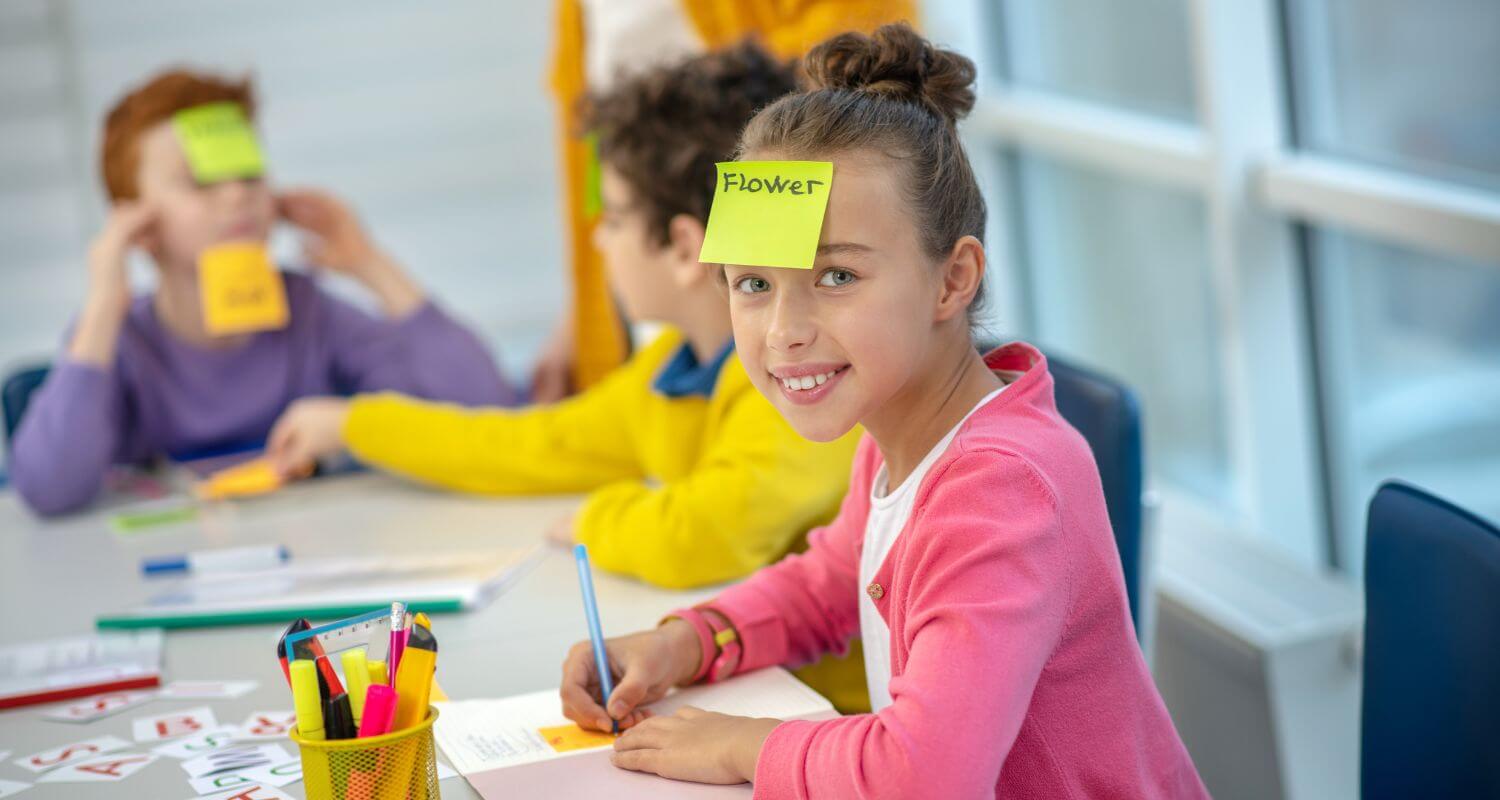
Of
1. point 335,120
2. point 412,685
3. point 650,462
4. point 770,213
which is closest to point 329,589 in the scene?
point 650,462

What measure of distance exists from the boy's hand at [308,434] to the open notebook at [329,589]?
364 mm

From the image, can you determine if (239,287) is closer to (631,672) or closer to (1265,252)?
(631,672)

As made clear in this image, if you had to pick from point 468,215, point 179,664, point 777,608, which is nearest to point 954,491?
point 777,608

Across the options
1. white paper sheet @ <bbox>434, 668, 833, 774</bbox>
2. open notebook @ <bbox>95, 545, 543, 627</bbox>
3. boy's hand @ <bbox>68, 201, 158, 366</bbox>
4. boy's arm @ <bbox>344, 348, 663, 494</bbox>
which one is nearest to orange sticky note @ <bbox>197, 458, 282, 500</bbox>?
boy's arm @ <bbox>344, 348, 663, 494</bbox>

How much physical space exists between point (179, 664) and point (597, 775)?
1.87 ft

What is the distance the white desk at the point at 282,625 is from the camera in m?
1.31

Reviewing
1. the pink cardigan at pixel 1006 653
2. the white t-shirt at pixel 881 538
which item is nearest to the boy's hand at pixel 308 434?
the white t-shirt at pixel 881 538

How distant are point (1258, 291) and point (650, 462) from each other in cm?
106

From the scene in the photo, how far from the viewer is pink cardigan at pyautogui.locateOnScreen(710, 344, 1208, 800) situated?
36.8 inches

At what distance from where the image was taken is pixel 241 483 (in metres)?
2.13

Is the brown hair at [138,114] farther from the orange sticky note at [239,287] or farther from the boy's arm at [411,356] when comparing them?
the boy's arm at [411,356]

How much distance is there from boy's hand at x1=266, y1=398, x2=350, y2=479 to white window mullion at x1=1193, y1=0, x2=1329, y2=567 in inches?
54.3

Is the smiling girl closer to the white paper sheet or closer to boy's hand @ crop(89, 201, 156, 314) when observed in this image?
the white paper sheet

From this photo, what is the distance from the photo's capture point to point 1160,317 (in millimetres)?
3023
